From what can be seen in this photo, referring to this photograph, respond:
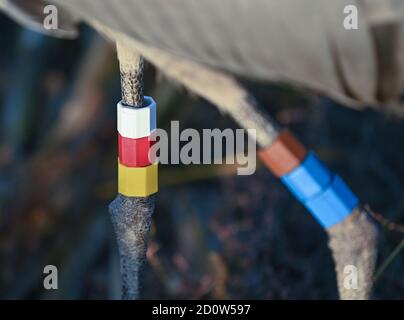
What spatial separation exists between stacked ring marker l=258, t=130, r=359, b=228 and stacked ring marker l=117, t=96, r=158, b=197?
0.47 ft

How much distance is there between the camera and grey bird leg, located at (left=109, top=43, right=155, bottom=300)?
851 millimetres

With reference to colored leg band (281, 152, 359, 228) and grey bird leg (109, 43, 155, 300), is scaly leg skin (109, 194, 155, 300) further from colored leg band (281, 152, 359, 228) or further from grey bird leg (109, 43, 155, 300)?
colored leg band (281, 152, 359, 228)

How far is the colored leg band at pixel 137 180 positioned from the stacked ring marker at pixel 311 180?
0.14 metres

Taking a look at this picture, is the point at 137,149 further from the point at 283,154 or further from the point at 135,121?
the point at 283,154

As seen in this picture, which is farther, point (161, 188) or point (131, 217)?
point (161, 188)

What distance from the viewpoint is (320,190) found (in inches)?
36.5

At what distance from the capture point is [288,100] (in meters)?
1.65

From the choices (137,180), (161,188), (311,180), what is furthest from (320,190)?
(161,188)

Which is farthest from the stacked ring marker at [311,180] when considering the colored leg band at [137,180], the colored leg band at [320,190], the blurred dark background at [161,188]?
the blurred dark background at [161,188]

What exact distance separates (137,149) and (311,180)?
20 centimetres

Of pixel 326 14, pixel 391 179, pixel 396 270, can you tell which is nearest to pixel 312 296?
pixel 396 270

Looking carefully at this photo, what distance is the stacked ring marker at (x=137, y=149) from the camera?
33.4 inches

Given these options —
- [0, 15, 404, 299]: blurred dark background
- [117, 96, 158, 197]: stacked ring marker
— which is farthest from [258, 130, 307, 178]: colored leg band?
[0, 15, 404, 299]: blurred dark background

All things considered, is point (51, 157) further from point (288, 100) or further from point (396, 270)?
point (396, 270)
